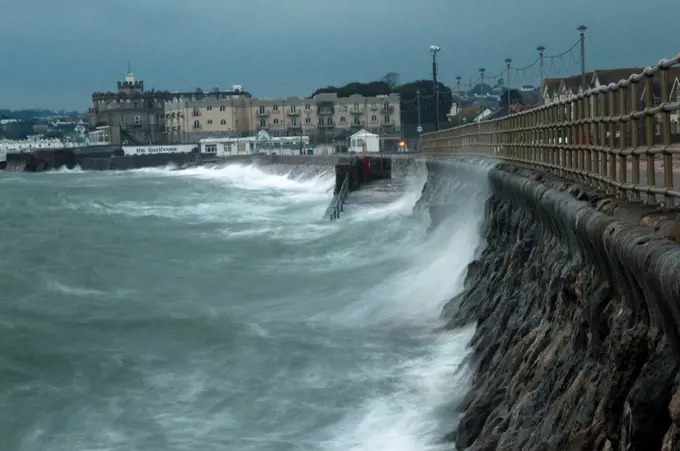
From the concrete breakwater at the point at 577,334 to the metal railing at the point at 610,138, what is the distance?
294 millimetres

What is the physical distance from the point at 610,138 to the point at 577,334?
2.37 meters

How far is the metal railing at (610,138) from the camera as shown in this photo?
707 cm

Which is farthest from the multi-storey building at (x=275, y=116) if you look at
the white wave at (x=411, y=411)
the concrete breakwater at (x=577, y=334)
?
the concrete breakwater at (x=577, y=334)

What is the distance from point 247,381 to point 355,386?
62.5 inches

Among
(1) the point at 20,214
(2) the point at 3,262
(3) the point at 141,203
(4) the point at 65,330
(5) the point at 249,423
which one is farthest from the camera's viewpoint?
(3) the point at 141,203

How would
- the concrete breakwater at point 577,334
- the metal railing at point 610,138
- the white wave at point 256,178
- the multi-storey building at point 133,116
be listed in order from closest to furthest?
1. the concrete breakwater at point 577,334
2. the metal railing at point 610,138
3. the white wave at point 256,178
4. the multi-storey building at point 133,116

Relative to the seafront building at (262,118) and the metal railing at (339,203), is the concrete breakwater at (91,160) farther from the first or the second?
the metal railing at (339,203)

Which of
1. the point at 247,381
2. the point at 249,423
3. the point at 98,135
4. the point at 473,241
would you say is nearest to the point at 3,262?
the point at 473,241

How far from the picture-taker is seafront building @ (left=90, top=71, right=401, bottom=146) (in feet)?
474

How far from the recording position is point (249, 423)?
1084 centimetres

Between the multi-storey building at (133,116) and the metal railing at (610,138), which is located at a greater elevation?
the multi-storey building at (133,116)

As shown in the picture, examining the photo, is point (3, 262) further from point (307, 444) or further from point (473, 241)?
point (307, 444)

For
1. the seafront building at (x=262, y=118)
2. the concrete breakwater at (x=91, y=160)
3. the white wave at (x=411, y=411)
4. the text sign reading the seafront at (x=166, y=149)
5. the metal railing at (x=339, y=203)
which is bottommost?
the white wave at (x=411, y=411)

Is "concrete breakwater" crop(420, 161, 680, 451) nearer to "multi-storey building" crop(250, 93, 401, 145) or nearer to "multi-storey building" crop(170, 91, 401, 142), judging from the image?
"multi-storey building" crop(250, 93, 401, 145)
